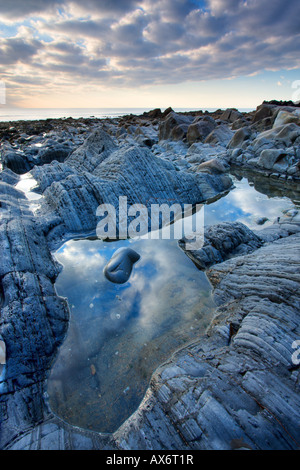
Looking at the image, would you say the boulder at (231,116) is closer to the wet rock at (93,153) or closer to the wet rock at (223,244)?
the wet rock at (93,153)

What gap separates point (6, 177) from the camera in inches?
416

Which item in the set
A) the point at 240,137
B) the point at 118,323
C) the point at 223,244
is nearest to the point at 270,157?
the point at 240,137

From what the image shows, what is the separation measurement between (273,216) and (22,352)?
772 cm

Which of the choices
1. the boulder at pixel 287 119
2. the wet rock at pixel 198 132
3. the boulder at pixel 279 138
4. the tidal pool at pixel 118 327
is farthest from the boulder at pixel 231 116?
the tidal pool at pixel 118 327

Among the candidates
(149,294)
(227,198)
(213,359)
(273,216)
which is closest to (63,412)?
(213,359)

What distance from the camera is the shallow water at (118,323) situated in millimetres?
2881

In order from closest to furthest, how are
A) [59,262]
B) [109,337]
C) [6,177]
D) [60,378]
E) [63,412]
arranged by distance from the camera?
1. [63,412]
2. [60,378]
3. [109,337]
4. [59,262]
5. [6,177]

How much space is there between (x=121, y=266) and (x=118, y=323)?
53.7 inches

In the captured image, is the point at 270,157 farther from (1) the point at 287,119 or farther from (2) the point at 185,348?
(2) the point at 185,348

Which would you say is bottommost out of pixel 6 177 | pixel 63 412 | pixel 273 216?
pixel 63 412

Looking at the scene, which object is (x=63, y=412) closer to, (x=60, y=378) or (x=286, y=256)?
(x=60, y=378)

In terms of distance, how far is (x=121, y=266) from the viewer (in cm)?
495

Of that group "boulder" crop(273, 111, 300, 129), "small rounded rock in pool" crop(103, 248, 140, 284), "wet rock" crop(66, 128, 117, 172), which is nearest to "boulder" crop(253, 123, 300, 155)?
"boulder" crop(273, 111, 300, 129)

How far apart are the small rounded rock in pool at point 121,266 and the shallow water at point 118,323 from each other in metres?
0.13
